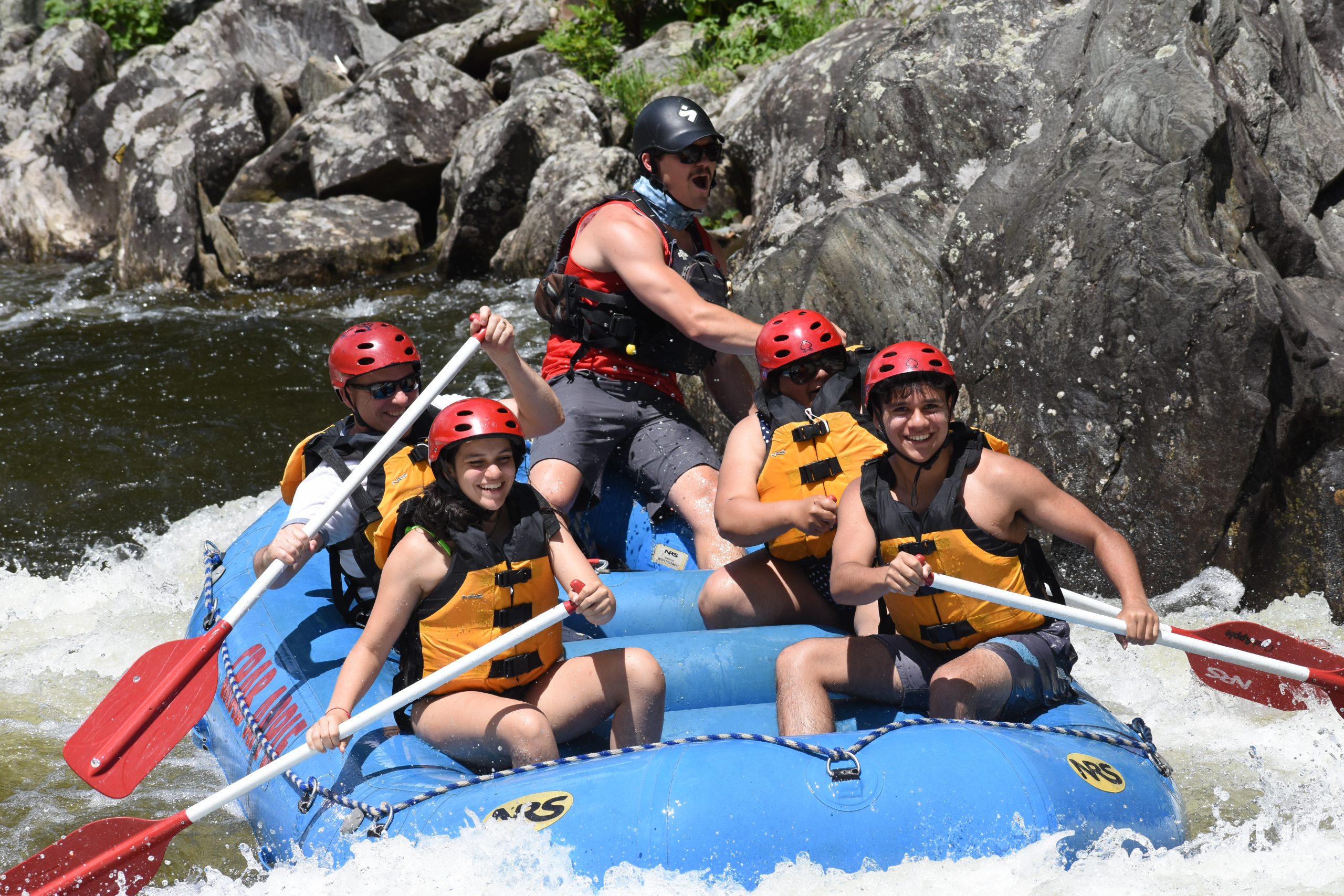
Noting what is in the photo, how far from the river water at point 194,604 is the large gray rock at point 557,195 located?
0.34m

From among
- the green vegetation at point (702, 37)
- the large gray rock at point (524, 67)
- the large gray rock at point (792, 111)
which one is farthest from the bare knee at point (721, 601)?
the large gray rock at point (524, 67)

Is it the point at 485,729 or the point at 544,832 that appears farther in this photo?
the point at 485,729

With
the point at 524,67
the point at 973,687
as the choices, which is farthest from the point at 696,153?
the point at 524,67

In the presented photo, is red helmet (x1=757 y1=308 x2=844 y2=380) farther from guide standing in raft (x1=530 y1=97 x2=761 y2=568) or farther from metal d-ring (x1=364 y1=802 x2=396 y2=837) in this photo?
metal d-ring (x1=364 y1=802 x2=396 y2=837)

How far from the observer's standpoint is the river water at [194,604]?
3.12 m

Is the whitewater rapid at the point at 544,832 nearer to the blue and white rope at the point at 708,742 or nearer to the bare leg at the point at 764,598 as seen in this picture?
the blue and white rope at the point at 708,742

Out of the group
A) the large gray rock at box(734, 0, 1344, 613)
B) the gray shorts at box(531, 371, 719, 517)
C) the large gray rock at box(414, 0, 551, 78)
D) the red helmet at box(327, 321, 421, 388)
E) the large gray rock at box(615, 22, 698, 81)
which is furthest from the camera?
the large gray rock at box(414, 0, 551, 78)

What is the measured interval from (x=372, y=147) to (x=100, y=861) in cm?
962

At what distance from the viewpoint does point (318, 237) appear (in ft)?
37.4

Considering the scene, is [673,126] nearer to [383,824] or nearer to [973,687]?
[973,687]

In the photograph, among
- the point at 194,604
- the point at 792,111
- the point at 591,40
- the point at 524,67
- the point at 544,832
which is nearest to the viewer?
the point at 544,832

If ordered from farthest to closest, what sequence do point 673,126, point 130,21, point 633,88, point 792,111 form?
point 130,21, point 633,88, point 792,111, point 673,126

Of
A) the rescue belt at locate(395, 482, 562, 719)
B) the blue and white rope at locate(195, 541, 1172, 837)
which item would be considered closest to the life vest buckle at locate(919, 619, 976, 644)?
the blue and white rope at locate(195, 541, 1172, 837)

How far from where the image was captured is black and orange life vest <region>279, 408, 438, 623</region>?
414 centimetres
